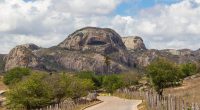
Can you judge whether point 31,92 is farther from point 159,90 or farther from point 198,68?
point 198,68

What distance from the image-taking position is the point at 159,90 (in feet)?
232

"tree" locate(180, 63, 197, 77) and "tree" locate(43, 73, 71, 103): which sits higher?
"tree" locate(180, 63, 197, 77)

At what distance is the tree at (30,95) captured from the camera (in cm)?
6231

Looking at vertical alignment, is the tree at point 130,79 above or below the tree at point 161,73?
below

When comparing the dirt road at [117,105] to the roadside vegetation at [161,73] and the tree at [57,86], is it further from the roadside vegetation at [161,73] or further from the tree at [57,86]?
the tree at [57,86]

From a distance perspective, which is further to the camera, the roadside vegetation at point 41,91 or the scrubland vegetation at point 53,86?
the scrubland vegetation at point 53,86

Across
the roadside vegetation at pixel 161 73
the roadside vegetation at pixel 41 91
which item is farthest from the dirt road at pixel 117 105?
the roadside vegetation at pixel 41 91

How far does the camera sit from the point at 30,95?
6319cm

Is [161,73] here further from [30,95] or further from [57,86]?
[30,95]

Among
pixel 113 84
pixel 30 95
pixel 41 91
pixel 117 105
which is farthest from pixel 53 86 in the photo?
pixel 113 84

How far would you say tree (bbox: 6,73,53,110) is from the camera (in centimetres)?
6231

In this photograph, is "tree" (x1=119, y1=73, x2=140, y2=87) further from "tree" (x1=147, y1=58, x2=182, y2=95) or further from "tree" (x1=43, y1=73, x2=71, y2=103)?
"tree" (x1=147, y1=58, x2=182, y2=95)

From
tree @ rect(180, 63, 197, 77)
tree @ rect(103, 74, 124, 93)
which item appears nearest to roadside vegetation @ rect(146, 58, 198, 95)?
tree @ rect(103, 74, 124, 93)

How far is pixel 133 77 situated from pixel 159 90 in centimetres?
9083
